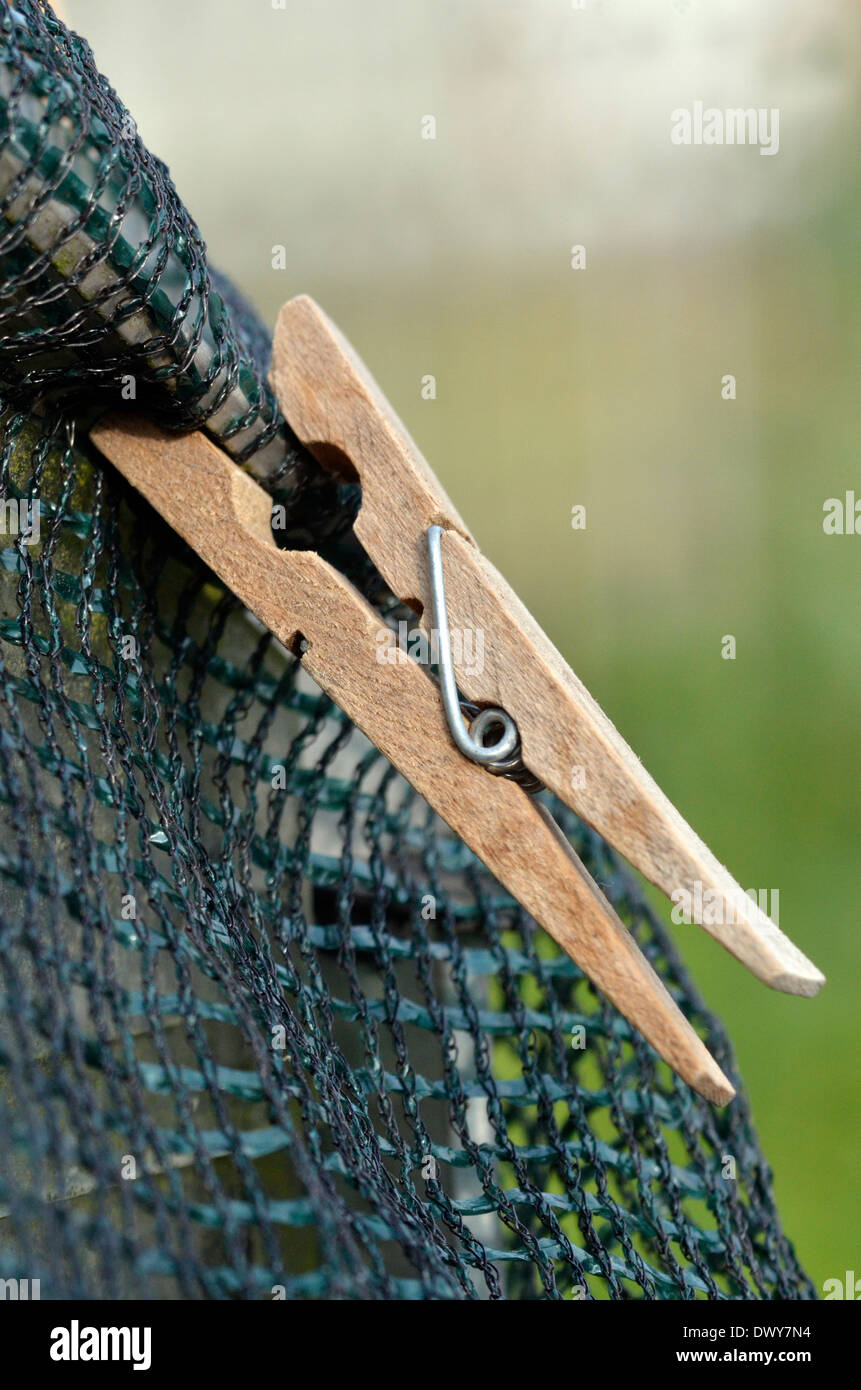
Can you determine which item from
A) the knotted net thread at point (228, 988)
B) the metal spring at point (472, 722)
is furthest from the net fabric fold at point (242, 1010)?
the metal spring at point (472, 722)

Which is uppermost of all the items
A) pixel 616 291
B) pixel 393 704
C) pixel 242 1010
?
pixel 616 291

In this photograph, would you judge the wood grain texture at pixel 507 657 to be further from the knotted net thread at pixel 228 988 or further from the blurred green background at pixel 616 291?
the blurred green background at pixel 616 291

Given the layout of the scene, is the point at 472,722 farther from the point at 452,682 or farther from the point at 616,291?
the point at 616,291

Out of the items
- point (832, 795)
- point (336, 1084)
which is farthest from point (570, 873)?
point (832, 795)

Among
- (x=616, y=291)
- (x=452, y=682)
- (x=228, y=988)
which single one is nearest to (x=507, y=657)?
(x=452, y=682)

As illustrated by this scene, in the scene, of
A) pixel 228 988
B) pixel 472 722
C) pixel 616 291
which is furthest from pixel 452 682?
pixel 616 291

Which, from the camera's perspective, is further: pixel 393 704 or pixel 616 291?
pixel 616 291

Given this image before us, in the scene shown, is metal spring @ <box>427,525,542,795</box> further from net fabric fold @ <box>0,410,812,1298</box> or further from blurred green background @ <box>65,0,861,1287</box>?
blurred green background @ <box>65,0,861,1287</box>

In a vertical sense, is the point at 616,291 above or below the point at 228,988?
above
